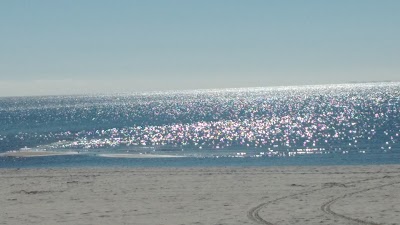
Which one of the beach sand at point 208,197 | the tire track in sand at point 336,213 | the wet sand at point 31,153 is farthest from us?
the wet sand at point 31,153

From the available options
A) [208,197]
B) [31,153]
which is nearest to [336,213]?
[208,197]

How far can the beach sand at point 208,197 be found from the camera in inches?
643

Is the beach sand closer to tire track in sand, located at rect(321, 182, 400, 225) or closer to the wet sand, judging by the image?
tire track in sand, located at rect(321, 182, 400, 225)

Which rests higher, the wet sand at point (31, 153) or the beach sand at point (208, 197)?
the beach sand at point (208, 197)

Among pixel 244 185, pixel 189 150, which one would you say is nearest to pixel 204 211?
pixel 244 185

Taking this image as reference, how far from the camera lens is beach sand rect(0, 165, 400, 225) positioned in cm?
1633

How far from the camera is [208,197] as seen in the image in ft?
65.6

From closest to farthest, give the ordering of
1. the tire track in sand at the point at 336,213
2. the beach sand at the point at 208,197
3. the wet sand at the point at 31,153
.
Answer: the tire track in sand at the point at 336,213, the beach sand at the point at 208,197, the wet sand at the point at 31,153

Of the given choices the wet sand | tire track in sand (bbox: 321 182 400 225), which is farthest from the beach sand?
the wet sand

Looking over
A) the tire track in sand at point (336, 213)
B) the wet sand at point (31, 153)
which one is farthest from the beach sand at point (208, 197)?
the wet sand at point (31, 153)

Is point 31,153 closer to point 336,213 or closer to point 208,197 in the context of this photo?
point 208,197

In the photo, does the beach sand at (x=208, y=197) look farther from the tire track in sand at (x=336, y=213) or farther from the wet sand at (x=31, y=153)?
the wet sand at (x=31, y=153)

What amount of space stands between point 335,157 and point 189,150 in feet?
42.7

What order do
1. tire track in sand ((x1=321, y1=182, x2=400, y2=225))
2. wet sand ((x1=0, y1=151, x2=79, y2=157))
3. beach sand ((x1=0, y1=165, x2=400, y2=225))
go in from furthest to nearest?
wet sand ((x1=0, y1=151, x2=79, y2=157)) < beach sand ((x1=0, y1=165, x2=400, y2=225)) < tire track in sand ((x1=321, y1=182, x2=400, y2=225))
